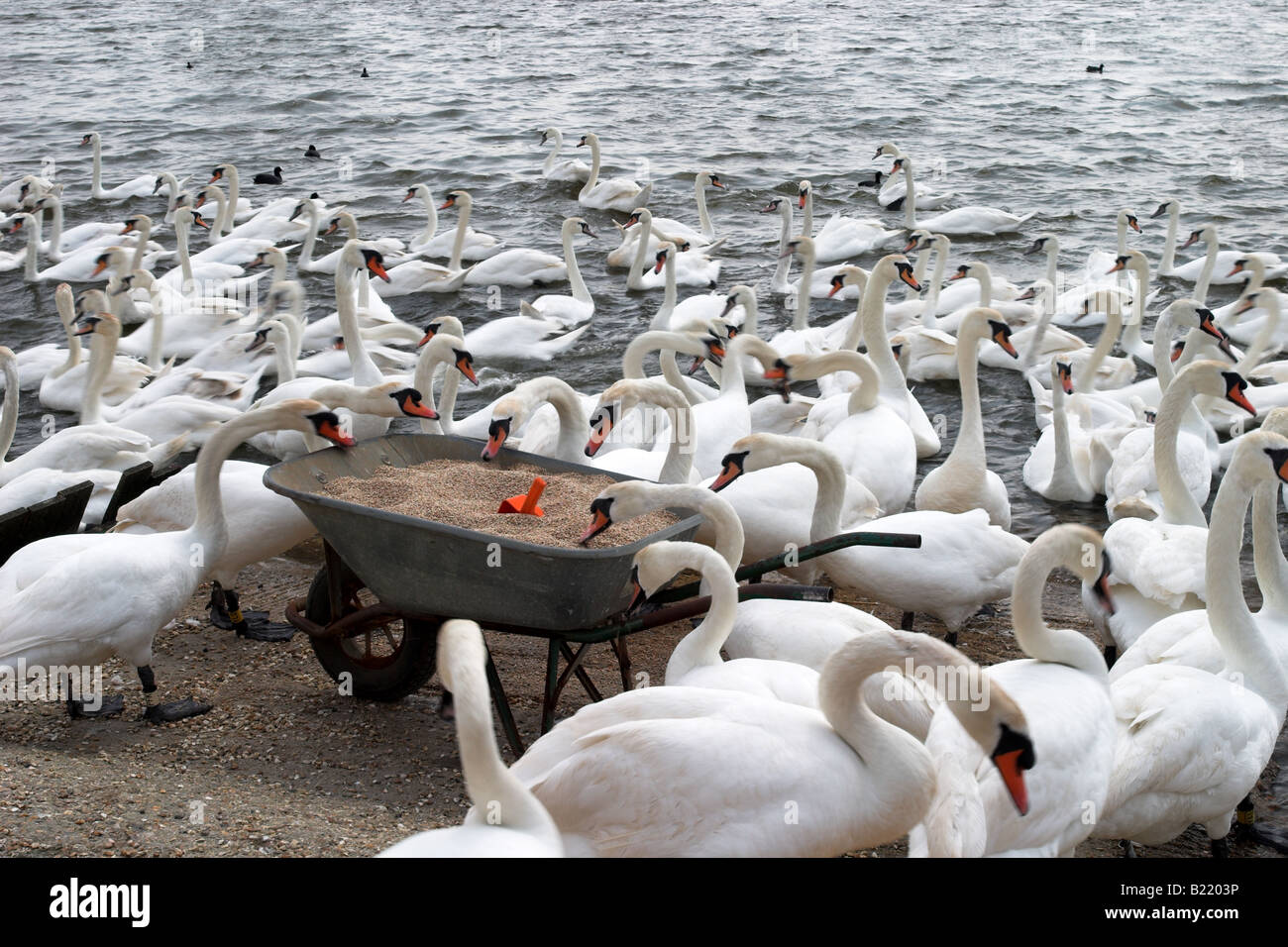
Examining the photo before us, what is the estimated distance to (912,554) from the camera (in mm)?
6004

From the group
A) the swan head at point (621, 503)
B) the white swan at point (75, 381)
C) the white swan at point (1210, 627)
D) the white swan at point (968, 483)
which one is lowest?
the white swan at point (75, 381)

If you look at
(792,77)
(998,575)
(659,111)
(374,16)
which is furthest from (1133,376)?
(374,16)

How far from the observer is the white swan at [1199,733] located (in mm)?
4473

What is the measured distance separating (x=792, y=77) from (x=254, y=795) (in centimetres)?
2064

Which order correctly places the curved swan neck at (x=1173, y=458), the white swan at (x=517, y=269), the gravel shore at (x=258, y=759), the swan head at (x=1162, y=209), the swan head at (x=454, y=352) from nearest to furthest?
the gravel shore at (x=258, y=759)
the curved swan neck at (x=1173, y=458)
the swan head at (x=454, y=352)
the swan head at (x=1162, y=209)
the white swan at (x=517, y=269)

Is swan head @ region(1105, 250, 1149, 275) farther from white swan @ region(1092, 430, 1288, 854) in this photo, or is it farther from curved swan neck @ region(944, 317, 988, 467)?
white swan @ region(1092, 430, 1288, 854)

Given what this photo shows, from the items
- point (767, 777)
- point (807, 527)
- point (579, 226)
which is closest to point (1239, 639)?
point (807, 527)

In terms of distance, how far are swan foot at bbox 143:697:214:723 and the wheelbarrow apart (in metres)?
0.51

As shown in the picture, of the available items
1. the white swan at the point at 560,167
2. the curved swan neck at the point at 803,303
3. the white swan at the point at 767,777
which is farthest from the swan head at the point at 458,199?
the white swan at the point at 767,777

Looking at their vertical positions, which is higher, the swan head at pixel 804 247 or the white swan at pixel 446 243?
the swan head at pixel 804 247

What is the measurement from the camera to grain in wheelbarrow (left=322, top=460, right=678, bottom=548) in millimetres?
5043

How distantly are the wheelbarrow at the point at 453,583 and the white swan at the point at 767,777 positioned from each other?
33.1 inches

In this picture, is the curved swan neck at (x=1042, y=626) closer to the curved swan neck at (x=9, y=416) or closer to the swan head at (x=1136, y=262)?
the curved swan neck at (x=9, y=416)

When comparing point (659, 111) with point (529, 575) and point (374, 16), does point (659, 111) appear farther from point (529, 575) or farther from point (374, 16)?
point (529, 575)
